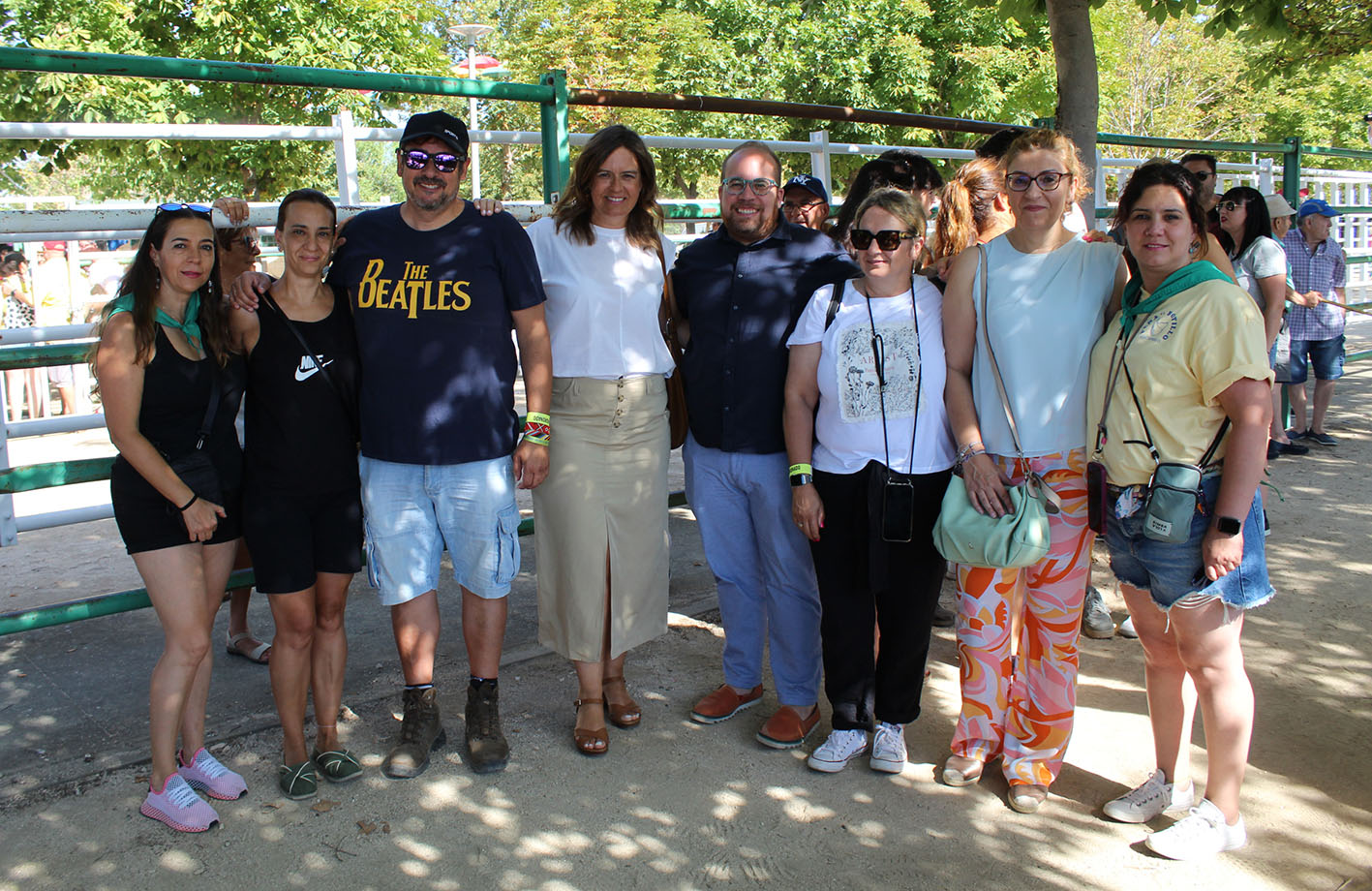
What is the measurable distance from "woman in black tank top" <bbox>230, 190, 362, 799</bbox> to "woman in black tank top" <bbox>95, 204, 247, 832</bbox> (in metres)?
0.09

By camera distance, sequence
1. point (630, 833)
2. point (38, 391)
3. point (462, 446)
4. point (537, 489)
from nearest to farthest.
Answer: point (630, 833) < point (462, 446) < point (537, 489) < point (38, 391)

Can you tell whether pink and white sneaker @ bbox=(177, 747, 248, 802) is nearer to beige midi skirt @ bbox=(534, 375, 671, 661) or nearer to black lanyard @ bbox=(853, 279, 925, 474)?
beige midi skirt @ bbox=(534, 375, 671, 661)

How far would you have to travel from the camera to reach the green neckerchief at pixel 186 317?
2.97 m

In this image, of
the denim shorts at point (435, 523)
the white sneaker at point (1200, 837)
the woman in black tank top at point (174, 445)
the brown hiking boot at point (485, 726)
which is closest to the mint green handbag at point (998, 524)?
the white sneaker at point (1200, 837)

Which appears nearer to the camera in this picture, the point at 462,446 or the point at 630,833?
the point at 630,833

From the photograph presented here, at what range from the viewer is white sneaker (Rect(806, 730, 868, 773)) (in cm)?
339

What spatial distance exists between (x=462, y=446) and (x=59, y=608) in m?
1.34

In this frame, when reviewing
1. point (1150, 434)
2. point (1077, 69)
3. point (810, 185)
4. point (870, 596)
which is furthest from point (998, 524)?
point (1077, 69)

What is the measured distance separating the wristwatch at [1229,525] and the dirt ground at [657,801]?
3.03 ft

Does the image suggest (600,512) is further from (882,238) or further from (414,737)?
(882,238)

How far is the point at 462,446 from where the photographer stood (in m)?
3.29

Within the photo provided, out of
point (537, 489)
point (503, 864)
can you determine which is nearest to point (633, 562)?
point (537, 489)

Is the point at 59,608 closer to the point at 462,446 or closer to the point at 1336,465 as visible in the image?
the point at 462,446

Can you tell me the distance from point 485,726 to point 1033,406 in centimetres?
196
